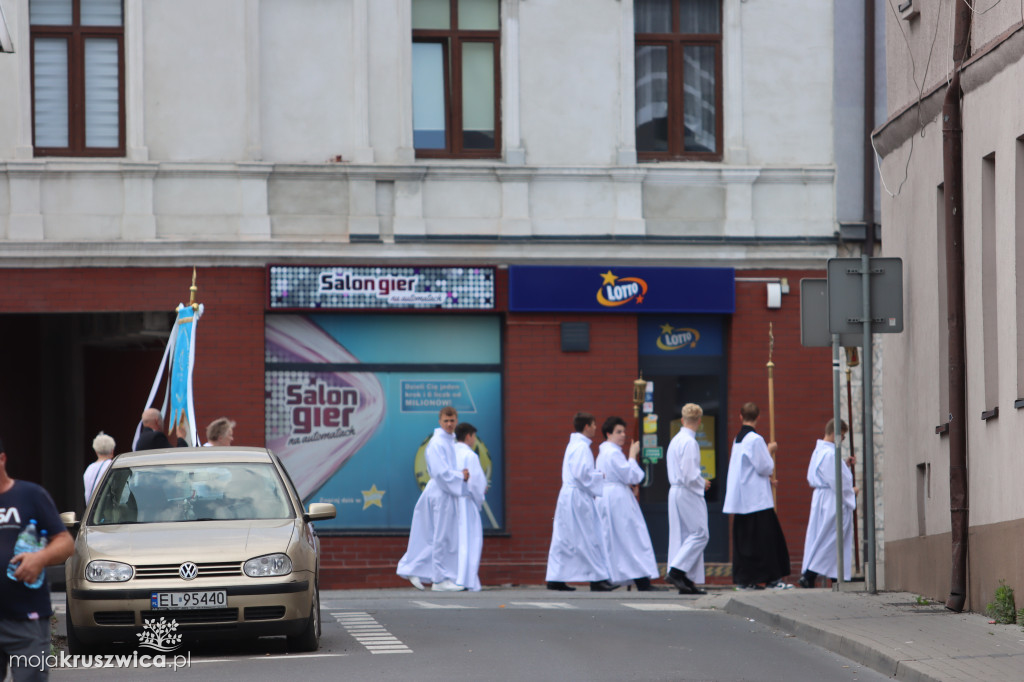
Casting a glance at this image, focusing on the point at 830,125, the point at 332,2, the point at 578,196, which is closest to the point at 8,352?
the point at 332,2

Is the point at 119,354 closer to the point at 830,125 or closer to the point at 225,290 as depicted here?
the point at 225,290

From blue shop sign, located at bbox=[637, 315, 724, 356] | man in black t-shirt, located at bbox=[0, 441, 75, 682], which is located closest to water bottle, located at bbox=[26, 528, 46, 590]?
man in black t-shirt, located at bbox=[0, 441, 75, 682]

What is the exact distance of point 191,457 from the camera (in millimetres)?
12242

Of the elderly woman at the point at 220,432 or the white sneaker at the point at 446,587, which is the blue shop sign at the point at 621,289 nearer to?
the white sneaker at the point at 446,587

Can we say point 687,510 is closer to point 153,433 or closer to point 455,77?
point 153,433

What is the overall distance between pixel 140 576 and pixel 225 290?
9798 millimetres

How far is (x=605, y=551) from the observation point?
1953cm

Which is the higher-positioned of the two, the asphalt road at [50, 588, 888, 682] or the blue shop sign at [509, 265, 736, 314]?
the blue shop sign at [509, 265, 736, 314]

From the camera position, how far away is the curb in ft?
32.9

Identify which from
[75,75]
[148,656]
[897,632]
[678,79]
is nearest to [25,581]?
[148,656]

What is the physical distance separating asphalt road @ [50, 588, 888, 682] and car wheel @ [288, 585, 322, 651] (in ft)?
0.33

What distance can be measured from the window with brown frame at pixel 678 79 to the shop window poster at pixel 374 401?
10.4 feet

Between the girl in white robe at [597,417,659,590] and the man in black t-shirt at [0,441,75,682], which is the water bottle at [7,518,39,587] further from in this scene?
the girl in white robe at [597,417,659,590]

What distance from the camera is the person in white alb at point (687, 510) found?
17969 millimetres
